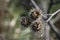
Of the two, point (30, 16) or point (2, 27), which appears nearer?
point (30, 16)

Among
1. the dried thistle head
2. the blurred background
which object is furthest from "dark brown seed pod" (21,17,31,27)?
the blurred background

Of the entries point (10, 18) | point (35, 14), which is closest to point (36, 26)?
point (35, 14)

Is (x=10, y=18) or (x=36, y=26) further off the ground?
(x=10, y=18)

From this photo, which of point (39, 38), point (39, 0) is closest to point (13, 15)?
point (39, 0)

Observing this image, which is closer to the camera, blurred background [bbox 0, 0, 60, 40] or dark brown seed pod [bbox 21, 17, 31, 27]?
dark brown seed pod [bbox 21, 17, 31, 27]

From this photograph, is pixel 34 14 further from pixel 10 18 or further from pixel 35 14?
pixel 10 18

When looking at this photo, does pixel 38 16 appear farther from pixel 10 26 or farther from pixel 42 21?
pixel 10 26

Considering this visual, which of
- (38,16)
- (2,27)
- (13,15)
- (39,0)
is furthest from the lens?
(2,27)

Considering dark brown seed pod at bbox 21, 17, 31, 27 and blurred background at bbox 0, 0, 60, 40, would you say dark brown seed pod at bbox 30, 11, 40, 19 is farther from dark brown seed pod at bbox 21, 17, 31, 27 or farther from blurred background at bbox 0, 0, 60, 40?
blurred background at bbox 0, 0, 60, 40

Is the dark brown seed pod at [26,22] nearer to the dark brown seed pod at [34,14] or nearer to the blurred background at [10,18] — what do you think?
the dark brown seed pod at [34,14]

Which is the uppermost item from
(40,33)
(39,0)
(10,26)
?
(10,26)

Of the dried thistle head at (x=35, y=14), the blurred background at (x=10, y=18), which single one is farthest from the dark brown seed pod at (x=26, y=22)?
the blurred background at (x=10, y=18)
